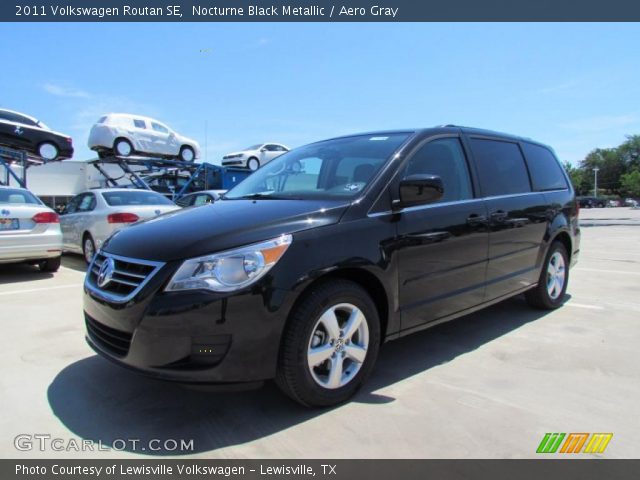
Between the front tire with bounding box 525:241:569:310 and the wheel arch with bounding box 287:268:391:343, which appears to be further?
the front tire with bounding box 525:241:569:310

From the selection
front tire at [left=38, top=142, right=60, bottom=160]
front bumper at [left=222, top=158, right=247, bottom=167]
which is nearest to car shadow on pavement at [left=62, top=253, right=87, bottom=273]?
front tire at [left=38, top=142, right=60, bottom=160]

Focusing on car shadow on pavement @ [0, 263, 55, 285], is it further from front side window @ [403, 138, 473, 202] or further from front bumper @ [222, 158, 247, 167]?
front bumper @ [222, 158, 247, 167]

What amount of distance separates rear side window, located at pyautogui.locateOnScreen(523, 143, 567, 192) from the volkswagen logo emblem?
3911 mm

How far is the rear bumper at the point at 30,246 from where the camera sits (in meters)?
6.49

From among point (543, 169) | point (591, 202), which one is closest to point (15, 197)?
point (543, 169)

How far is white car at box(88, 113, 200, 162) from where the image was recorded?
15.2 metres

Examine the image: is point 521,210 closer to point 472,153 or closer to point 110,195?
point 472,153

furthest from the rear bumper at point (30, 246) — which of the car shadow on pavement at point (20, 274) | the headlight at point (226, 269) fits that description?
the headlight at point (226, 269)

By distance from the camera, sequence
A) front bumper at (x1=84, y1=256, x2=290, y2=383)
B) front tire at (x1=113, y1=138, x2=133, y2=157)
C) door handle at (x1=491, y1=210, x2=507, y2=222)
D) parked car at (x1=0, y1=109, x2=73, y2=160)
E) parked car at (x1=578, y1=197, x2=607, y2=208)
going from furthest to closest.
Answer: parked car at (x1=578, y1=197, x2=607, y2=208), front tire at (x1=113, y1=138, x2=133, y2=157), parked car at (x1=0, y1=109, x2=73, y2=160), door handle at (x1=491, y1=210, x2=507, y2=222), front bumper at (x1=84, y1=256, x2=290, y2=383)

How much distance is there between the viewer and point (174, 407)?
8.82 feet

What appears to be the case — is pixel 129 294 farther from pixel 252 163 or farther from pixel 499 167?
pixel 252 163

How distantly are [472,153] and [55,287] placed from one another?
18.7 feet

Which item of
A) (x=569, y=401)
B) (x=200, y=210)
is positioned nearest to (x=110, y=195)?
(x=200, y=210)

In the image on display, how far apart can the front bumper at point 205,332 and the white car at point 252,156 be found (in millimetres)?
16450
